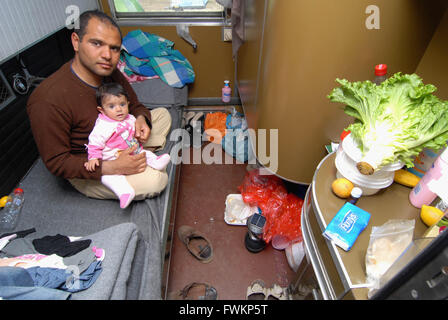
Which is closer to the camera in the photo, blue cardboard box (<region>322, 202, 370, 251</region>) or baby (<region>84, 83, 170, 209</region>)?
blue cardboard box (<region>322, 202, 370, 251</region>)

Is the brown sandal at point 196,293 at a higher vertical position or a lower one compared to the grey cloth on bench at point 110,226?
lower

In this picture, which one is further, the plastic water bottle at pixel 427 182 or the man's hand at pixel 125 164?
the man's hand at pixel 125 164

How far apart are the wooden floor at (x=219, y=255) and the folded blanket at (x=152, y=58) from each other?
103 centimetres

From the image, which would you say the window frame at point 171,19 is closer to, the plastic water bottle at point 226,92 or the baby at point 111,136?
the plastic water bottle at point 226,92

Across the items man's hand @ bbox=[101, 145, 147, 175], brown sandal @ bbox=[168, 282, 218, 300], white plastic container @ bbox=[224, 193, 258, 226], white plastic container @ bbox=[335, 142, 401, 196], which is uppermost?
white plastic container @ bbox=[335, 142, 401, 196]

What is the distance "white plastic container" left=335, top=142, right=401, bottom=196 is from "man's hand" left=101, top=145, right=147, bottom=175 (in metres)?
0.98

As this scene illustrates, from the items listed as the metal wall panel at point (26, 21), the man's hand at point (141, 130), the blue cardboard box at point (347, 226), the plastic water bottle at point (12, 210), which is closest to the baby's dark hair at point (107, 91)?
the man's hand at point (141, 130)

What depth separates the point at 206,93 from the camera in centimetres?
265

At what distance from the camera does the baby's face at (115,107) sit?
124 centimetres

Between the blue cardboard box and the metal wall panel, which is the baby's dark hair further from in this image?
the blue cardboard box

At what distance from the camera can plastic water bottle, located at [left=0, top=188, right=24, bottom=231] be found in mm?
1192

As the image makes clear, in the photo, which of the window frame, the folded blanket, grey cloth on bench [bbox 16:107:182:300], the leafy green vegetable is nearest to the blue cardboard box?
the leafy green vegetable

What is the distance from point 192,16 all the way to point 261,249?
2.15m
